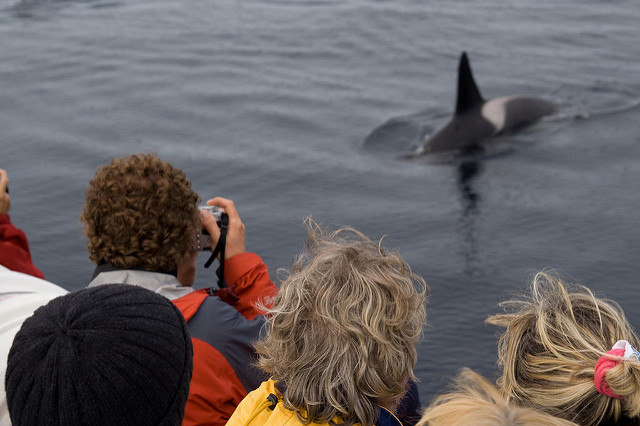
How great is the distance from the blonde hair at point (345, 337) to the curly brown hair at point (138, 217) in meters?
0.85

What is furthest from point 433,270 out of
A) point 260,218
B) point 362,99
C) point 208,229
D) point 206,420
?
point 362,99

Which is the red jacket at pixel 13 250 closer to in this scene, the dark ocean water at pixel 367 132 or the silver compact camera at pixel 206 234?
the silver compact camera at pixel 206 234

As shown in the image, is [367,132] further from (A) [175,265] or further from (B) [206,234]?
(A) [175,265]

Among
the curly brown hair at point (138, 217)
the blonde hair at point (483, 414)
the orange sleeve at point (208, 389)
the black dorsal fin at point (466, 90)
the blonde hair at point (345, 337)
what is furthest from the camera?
the black dorsal fin at point (466, 90)

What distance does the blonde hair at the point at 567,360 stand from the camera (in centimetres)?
205

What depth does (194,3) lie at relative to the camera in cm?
2148

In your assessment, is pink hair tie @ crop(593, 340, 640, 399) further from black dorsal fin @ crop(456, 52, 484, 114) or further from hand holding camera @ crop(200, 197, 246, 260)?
black dorsal fin @ crop(456, 52, 484, 114)

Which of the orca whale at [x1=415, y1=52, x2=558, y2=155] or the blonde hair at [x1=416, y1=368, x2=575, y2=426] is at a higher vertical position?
the blonde hair at [x1=416, y1=368, x2=575, y2=426]

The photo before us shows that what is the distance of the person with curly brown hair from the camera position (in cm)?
277

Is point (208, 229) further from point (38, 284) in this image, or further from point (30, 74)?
point (30, 74)

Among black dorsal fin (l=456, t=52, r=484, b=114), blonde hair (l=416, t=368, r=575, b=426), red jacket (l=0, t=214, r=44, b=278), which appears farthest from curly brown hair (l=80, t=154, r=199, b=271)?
black dorsal fin (l=456, t=52, r=484, b=114)

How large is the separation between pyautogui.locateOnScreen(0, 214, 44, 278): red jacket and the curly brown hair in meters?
0.64

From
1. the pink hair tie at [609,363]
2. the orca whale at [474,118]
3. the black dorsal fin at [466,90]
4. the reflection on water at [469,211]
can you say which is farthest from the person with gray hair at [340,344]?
the black dorsal fin at [466,90]

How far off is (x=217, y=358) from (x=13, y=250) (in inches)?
53.8
